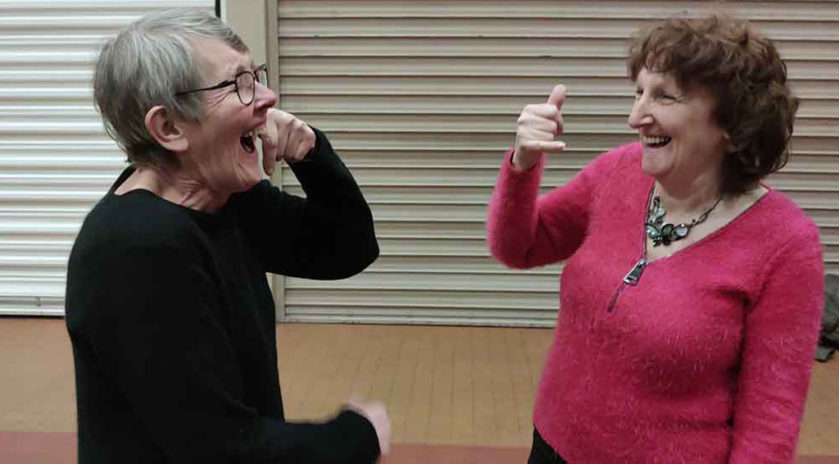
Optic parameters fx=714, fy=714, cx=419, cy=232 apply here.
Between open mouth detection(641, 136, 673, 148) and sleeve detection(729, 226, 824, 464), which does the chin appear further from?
sleeve detection(729, 226, 824, 464)

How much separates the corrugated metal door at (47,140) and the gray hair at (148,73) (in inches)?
135

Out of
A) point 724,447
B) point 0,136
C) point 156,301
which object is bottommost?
point 0,136

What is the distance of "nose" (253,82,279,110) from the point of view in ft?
A: 3.78

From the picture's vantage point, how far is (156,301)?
0.98 metres

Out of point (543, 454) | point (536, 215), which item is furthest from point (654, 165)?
point (543, 454)

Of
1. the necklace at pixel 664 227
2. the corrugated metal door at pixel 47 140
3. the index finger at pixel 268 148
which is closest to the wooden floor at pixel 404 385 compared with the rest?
the corrugated metal door at pixel 47 140

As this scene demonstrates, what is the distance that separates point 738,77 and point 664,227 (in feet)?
1.04

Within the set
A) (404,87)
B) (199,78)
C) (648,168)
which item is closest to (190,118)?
(199,78)

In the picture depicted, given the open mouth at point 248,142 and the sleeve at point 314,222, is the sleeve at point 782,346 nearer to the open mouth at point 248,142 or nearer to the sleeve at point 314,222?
the sleeve at point 314,222

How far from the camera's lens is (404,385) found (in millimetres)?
3586

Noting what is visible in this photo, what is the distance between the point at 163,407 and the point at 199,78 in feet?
1.57

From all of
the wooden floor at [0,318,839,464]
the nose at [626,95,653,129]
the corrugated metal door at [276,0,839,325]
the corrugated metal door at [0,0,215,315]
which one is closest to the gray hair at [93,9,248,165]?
the nose at [626,95,653,129]

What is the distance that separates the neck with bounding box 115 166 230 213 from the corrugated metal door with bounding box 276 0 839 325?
125 inches

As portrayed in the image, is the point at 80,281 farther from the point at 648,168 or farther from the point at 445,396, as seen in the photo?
the point at 445,396
